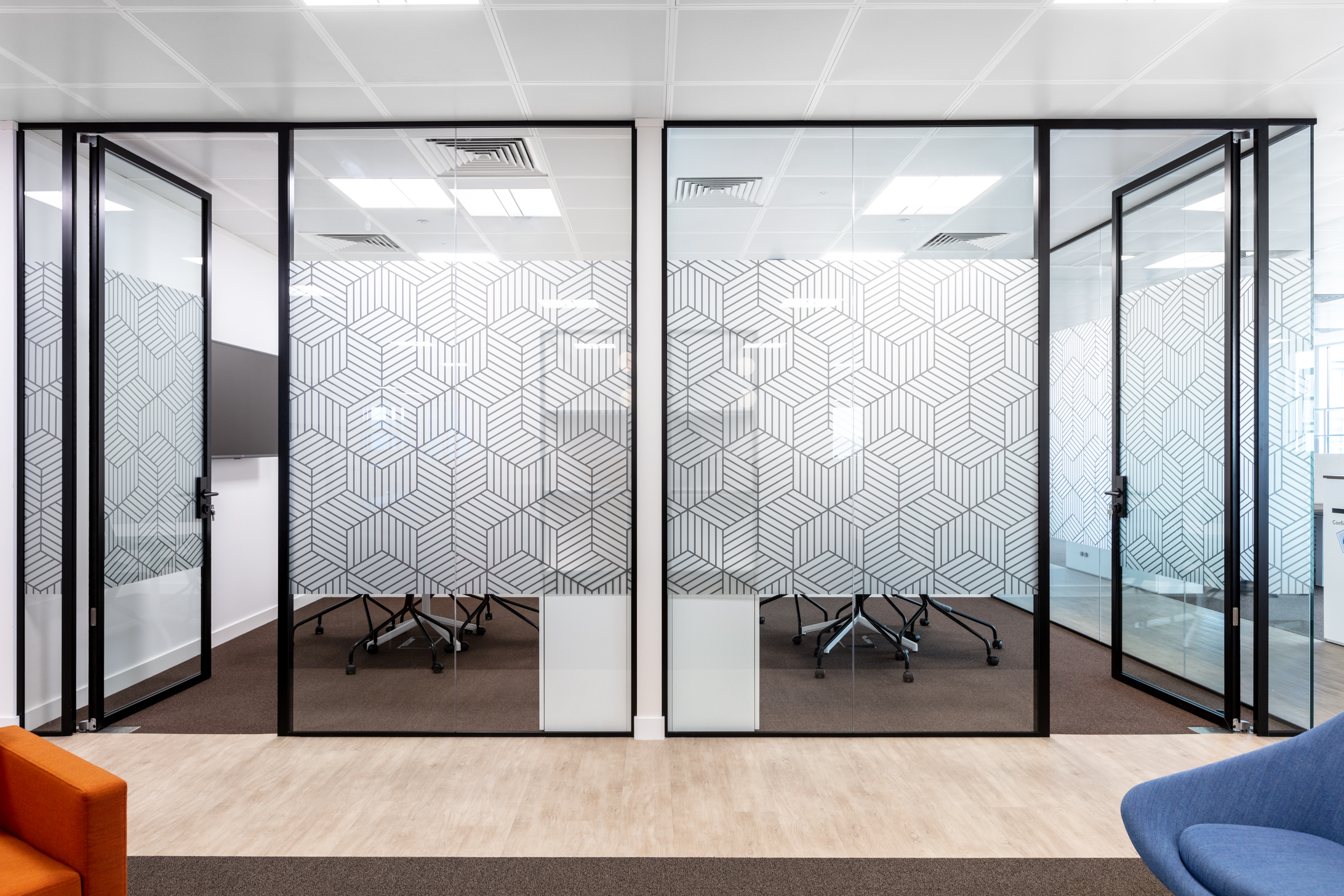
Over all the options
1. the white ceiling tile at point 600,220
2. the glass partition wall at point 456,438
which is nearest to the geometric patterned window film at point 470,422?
the glass partition wall at point 456,438

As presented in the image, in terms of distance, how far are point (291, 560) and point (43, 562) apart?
1.16 metres

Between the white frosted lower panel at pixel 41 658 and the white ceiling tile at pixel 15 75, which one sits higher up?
the white ceiling tile at pixel 15 75

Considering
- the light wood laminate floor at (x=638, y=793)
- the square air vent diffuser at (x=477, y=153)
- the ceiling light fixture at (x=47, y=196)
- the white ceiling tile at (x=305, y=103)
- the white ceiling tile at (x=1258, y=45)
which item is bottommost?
the light wood laminate floor at (x=638, y=793)

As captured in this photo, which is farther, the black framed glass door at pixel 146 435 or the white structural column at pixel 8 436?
the black framed glass door at pixel 146 435

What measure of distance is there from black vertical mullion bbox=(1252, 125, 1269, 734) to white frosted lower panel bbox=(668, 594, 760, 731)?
234 centimetres

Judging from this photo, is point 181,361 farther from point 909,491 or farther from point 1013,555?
point 1013,555

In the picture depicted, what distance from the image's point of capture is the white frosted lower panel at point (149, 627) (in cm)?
340

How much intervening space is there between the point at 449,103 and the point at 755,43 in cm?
137

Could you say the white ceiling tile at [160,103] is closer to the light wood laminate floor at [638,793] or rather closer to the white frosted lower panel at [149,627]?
the white frosted lower panel at [149,627]

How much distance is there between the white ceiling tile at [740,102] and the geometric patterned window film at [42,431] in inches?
119


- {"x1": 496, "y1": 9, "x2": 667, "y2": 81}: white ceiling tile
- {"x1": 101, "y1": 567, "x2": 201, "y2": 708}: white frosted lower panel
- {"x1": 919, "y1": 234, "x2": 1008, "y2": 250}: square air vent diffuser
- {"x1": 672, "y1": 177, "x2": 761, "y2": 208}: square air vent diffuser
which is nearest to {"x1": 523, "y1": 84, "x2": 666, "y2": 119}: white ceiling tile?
{"x1": 496, "y1": 9, "x2": 667, "y2": 81}: white ceiling tile

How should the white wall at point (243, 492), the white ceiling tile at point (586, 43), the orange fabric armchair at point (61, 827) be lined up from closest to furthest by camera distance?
1. the orange fabric armchair at point (61, 827)
2. the white ceiling tile at point (586, 43)
3. the white wall at point (243, 492)

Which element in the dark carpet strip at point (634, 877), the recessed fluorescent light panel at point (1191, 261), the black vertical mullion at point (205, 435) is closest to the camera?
the dark carpet strip at point (634, 877)

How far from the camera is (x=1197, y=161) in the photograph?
345cm
